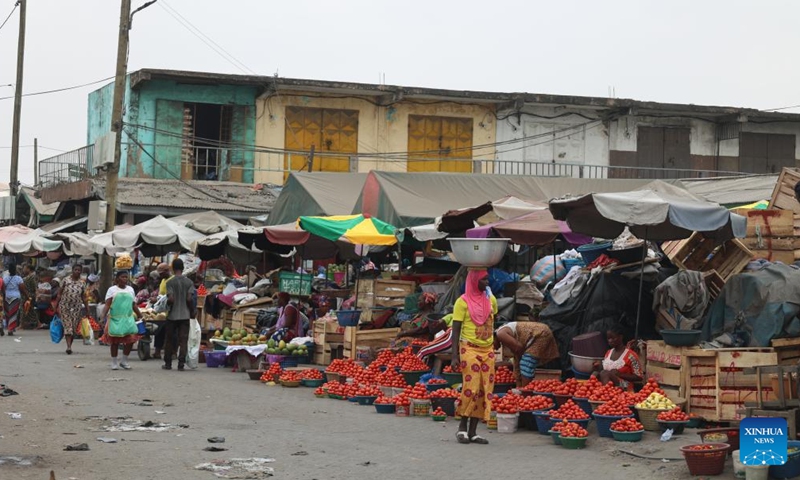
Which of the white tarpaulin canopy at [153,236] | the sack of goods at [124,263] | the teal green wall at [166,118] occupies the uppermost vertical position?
the teal green wall at [166,118]

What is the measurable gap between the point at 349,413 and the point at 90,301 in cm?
1617

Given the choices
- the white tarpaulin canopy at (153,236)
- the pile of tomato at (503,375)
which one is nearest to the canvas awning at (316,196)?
the white tarpaulin canopy at (153,236)

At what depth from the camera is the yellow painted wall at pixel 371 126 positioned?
34719 millimetres

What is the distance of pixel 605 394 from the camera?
12.0 meters

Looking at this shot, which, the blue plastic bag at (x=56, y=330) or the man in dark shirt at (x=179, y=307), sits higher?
the man in dark shirt at (x=179, y=307)

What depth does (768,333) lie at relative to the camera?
1204 centimetres

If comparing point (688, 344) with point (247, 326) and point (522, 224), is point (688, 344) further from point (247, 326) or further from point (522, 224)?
point (247, 326)

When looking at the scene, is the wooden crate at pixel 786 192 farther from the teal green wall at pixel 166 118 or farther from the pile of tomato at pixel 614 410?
the teal green wall at pixel 166 118

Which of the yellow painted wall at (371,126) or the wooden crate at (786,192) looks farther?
the yellow painted wall at (371,126)

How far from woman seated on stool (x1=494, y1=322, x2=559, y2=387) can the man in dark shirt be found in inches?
274

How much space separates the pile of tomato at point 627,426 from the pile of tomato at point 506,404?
1.34 metres

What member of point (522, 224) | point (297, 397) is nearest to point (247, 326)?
point (297, 397)

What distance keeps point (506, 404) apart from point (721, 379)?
2.27m

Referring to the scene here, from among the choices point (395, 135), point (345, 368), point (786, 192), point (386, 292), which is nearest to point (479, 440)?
point (345, 368)
